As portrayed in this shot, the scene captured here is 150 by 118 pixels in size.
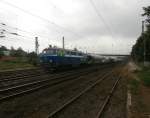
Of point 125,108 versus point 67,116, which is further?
point 125,108

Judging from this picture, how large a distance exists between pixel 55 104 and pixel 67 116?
2018 millimetres

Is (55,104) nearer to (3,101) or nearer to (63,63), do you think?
(3,101)

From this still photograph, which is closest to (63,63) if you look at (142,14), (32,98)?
(142,14)

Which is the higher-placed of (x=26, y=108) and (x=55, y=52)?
(x=55, y=52)

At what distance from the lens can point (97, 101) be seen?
1181 centimetres

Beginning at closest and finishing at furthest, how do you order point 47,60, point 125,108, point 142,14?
point 125,108 < point 142,14 < point 47,60

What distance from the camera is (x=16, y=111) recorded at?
905 cm

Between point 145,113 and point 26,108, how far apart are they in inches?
187

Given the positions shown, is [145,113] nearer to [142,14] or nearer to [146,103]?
[146,103]

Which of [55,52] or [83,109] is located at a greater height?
[55,52]

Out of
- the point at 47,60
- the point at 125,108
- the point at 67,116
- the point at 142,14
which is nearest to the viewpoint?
the point at 67,116

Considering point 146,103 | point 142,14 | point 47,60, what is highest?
point 142,14

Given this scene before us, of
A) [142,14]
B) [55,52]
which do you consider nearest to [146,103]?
[142,14]

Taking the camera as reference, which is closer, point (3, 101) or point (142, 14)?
point (3, 101)
